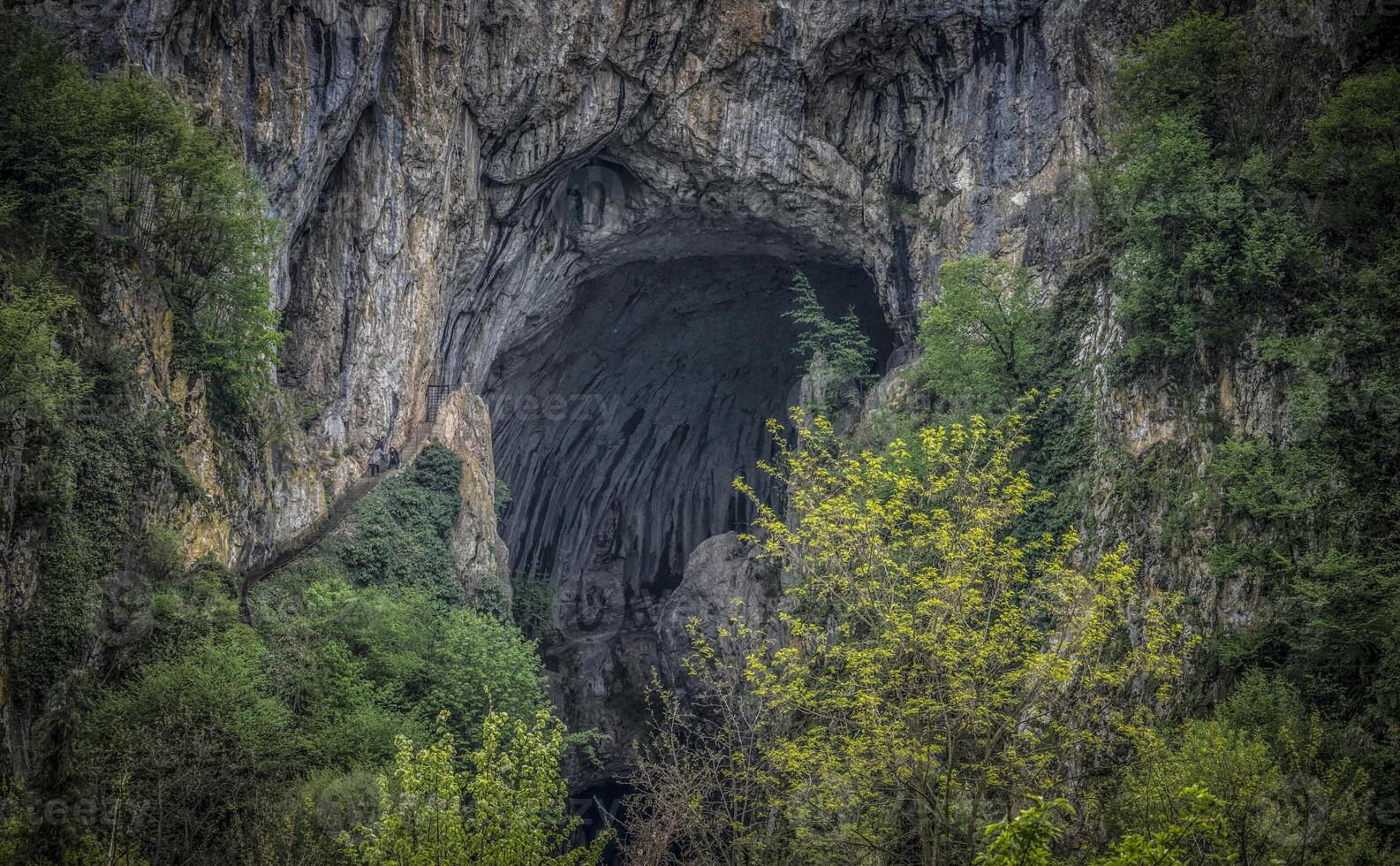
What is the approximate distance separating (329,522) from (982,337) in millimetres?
15205

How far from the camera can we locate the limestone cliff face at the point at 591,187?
23406 mm

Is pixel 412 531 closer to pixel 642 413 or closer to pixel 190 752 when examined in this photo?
pixel 190 752

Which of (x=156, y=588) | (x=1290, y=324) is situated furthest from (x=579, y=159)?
(x=1290, y=324)

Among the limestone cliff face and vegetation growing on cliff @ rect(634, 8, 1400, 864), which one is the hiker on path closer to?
the limestone cliff face

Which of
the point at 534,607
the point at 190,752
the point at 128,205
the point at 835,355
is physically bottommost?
the point at 534,607

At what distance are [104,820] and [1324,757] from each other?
15581 millimetres

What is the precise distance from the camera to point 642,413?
41219 mm

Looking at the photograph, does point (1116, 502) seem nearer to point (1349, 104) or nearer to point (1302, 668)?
point (1302, 668)

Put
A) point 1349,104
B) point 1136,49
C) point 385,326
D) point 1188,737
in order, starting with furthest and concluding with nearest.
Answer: point 385,326 → point 1136,49 → point 1349,104 → point 1188,737

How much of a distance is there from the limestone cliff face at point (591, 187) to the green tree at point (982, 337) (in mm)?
1801

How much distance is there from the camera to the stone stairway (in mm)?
21875

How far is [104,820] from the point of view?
1447cm

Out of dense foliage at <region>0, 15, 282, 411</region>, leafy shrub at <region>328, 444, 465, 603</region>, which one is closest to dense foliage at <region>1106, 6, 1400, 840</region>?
dense foliage at <region>0, 15, 282, 411</region>

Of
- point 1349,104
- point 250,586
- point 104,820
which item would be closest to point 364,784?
point 104,820
